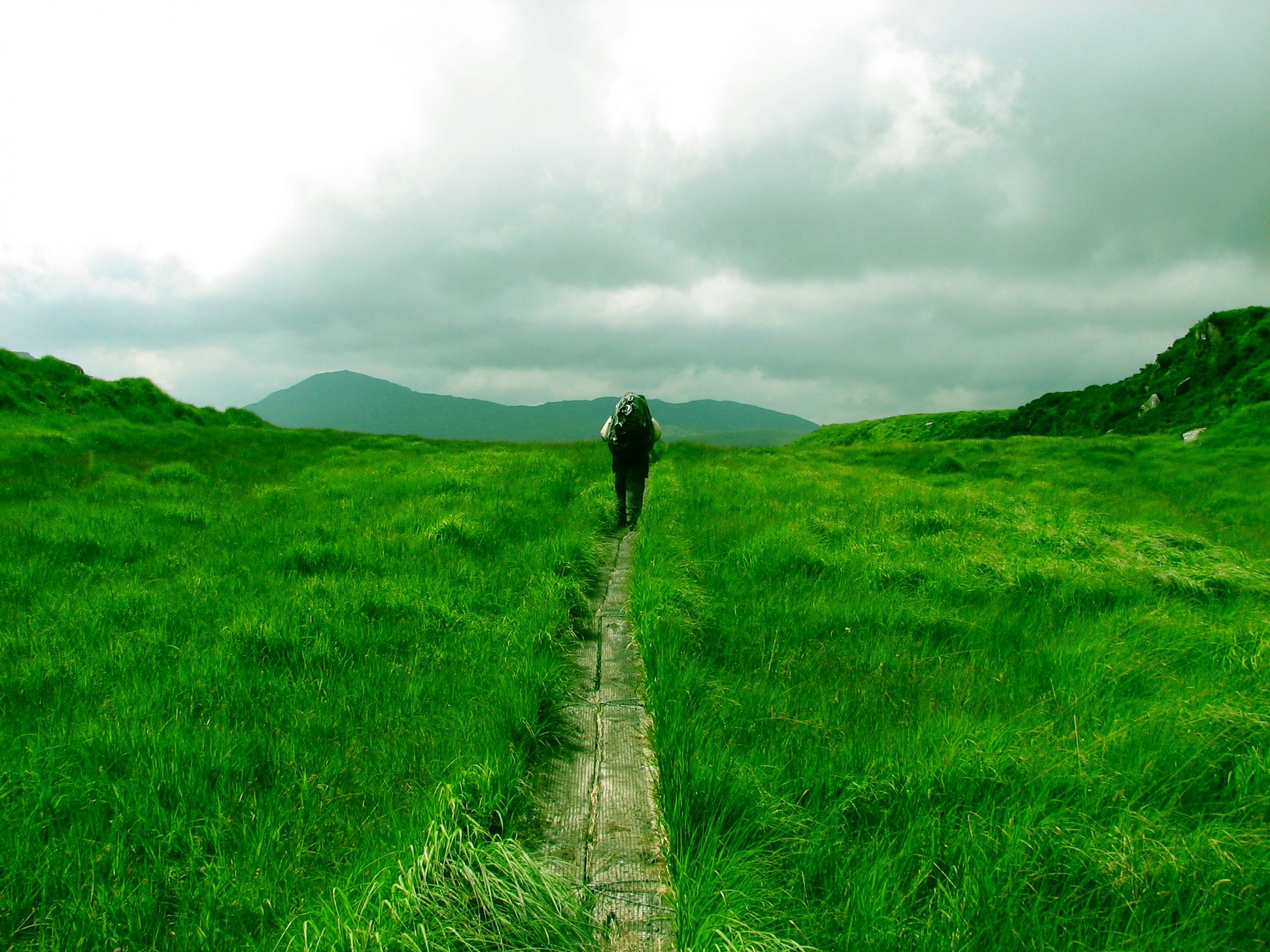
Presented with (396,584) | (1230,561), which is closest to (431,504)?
(396,584)

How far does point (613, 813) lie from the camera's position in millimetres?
3078

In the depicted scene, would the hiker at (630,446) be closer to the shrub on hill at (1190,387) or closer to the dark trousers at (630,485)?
the dark trousers at (630,485)

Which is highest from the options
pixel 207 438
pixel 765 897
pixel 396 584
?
pixel 207 438

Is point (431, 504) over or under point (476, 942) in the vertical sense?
over

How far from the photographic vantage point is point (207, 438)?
22.4 meters

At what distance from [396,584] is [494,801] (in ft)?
12.4

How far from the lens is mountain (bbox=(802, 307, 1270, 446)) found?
31.0 meters

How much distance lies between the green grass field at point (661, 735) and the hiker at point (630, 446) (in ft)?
5.60

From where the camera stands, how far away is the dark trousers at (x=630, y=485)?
1038 cm

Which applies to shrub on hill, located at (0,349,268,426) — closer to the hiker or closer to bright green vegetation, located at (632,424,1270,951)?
the hiker

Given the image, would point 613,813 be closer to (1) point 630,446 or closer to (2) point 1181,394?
(1) point 630,446

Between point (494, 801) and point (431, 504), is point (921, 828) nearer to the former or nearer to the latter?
point (494, 801)

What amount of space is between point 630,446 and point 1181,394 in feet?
138

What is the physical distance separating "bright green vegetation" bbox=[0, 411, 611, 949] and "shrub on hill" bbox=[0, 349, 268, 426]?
2253 centimetres
